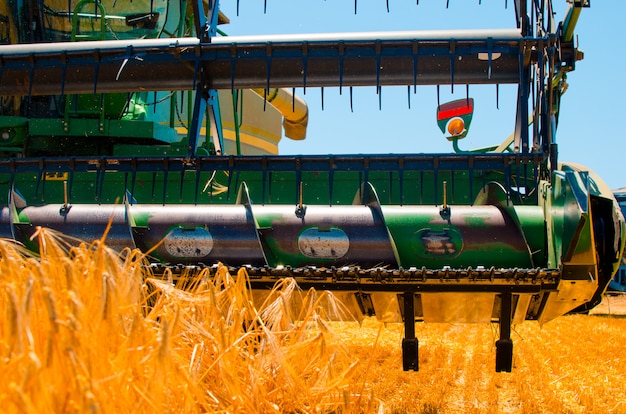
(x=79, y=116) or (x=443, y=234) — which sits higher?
(x=79, y=116)

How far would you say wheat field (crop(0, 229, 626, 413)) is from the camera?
160 cm

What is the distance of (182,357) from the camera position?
2.27 metres

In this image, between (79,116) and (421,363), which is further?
(79,116)

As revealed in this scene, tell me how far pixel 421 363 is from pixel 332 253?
90.5 inches

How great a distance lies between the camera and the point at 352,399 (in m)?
2.57

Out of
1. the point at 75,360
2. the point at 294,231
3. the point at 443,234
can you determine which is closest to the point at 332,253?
the point at 294,231

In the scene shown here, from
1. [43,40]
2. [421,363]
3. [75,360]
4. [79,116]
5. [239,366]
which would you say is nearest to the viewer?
[75,360]

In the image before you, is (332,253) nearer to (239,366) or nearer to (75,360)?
(239,366)

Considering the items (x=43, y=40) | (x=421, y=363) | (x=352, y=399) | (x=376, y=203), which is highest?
(x=43, y=40)

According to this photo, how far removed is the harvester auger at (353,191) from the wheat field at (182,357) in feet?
1.30

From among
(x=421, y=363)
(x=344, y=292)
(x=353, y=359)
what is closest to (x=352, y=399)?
(x=353, y=359)

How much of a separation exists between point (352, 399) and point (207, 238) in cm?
140

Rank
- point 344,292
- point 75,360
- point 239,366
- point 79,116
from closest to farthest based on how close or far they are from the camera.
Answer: point 75,360
point 239,366
point 344,292
point 79,116

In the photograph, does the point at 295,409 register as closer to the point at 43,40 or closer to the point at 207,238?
the point at 207,238
